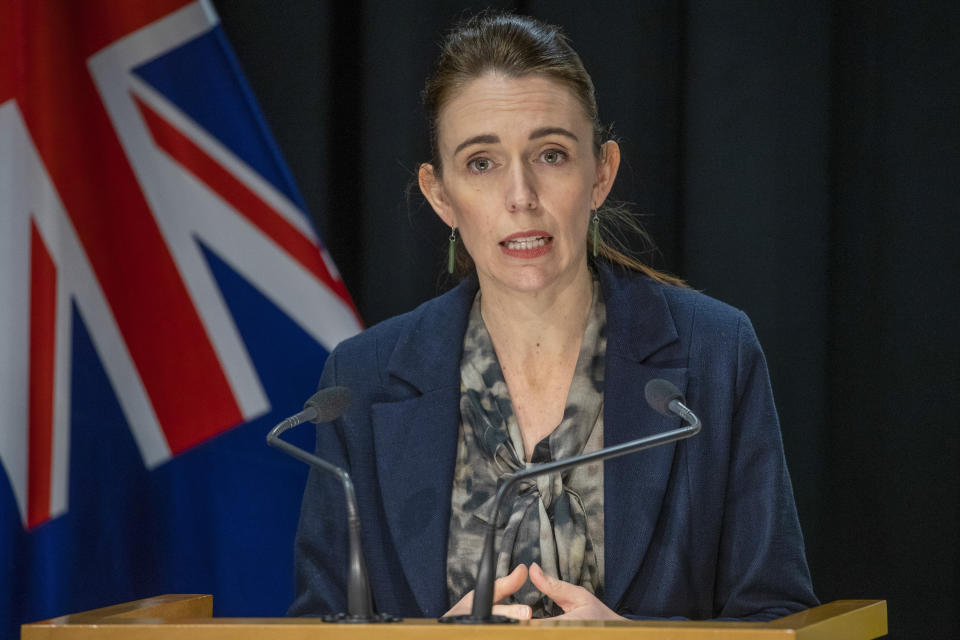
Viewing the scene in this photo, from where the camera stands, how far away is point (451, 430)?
1880 mm

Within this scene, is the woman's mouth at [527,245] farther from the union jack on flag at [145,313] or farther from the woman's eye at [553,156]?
the union jack on flag at [145,313]

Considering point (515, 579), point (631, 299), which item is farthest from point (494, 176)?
point (515, 579)

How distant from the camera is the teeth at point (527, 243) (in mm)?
1834

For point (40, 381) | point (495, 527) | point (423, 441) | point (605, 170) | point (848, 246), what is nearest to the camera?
point (495, 527)

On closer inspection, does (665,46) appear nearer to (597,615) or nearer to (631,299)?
(631,299)

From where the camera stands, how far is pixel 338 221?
262 centimetres

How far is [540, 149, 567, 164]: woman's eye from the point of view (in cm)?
187

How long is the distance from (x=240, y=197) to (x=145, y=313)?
0.30 meters

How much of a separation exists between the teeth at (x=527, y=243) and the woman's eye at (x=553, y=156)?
137 mm

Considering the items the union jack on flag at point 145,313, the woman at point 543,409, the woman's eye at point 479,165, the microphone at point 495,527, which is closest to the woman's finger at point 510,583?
the microphone at point 495,527

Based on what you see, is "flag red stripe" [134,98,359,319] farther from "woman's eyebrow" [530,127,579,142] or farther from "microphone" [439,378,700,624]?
"microphone" [439,378,700,624]

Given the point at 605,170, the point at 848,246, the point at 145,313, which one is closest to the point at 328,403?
the point at 605,170

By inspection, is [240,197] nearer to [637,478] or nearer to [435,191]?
[435,191]

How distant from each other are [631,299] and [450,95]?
468 mm
